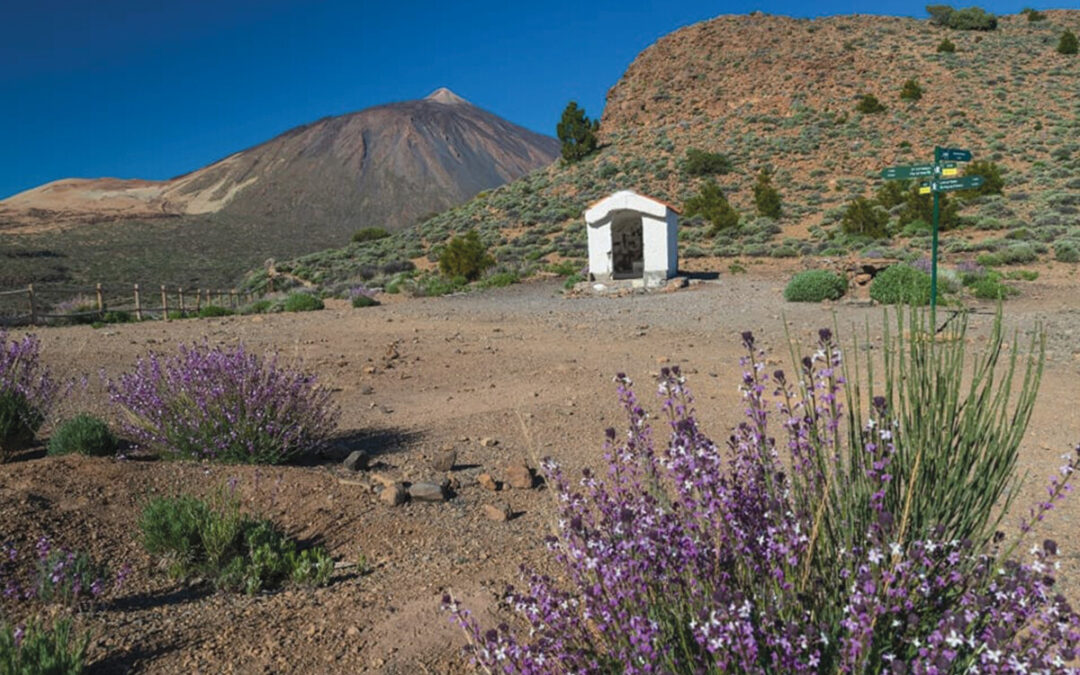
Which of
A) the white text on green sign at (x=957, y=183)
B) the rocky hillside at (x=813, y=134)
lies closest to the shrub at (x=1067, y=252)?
the rocky hillside at (x=813, y=134)

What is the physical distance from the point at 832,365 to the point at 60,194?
148269mm

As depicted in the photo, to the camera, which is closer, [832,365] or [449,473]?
[832,365]

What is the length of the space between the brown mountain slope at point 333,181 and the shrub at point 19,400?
3682 inches

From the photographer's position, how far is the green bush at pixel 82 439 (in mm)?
5141

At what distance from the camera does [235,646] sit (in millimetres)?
3018

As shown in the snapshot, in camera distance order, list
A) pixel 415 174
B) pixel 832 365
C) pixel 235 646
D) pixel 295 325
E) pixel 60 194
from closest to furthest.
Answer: pixel 832 365 → pixel 235 646 → pixel 295 325 → pixel 60 194 → pixel 415 174

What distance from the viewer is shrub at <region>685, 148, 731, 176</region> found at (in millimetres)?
40875

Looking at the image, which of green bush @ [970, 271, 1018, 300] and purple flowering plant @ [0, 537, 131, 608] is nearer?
purple flowering plant @ [0, 537, 131, 608]

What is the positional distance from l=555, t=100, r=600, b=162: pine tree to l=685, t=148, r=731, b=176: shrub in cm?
986

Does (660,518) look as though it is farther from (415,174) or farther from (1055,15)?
(415,174)

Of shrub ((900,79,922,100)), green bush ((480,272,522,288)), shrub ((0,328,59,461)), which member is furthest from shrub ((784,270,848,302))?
shrub ((900,79,922,100))

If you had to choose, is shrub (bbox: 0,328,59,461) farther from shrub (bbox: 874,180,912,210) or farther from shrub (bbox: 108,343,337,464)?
shrub (bbox: 874,180,912,210)

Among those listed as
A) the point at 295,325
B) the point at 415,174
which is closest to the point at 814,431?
the point at 295,325

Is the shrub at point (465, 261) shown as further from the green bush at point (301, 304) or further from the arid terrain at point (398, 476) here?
the arid terrain at point (398, 476)
